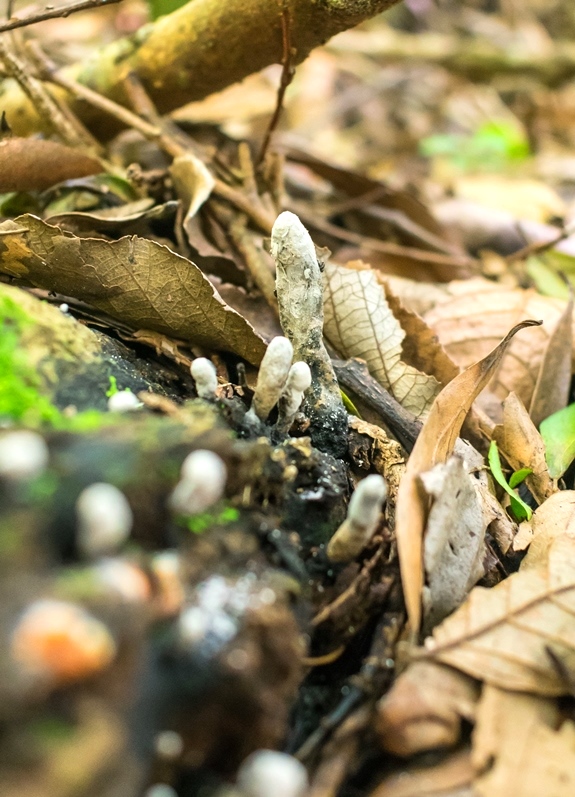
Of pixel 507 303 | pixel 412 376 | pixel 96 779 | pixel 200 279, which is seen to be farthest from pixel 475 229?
pixel 96 779

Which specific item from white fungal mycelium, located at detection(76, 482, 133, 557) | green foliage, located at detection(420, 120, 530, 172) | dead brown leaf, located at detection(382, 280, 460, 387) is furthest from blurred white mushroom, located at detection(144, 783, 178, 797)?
green foliage, located at detection(420, 120, 530, 172)

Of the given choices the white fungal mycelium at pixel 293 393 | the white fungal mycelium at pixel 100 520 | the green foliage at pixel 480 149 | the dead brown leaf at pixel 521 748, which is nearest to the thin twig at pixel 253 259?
the white fungal mycelium at pixel 293 393

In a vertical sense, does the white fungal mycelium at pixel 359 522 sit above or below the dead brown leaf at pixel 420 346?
above

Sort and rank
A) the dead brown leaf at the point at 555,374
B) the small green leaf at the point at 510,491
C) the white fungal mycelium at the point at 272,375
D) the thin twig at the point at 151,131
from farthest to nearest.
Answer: the thin twig at the point at 151,131 < the dead brown leaf at the point at 555,374 < the small green leaf at the point at 510,491 < the white fungal mycelium at the point at 272,375

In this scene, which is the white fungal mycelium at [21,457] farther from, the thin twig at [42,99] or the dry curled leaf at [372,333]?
the thin twig at [42,99]

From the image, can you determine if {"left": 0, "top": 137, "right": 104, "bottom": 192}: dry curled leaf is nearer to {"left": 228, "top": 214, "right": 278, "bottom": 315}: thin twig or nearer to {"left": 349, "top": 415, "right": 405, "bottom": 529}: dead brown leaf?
{"left": 228, "top": 214, "right": 278, "bottom": 315}: thin twig
